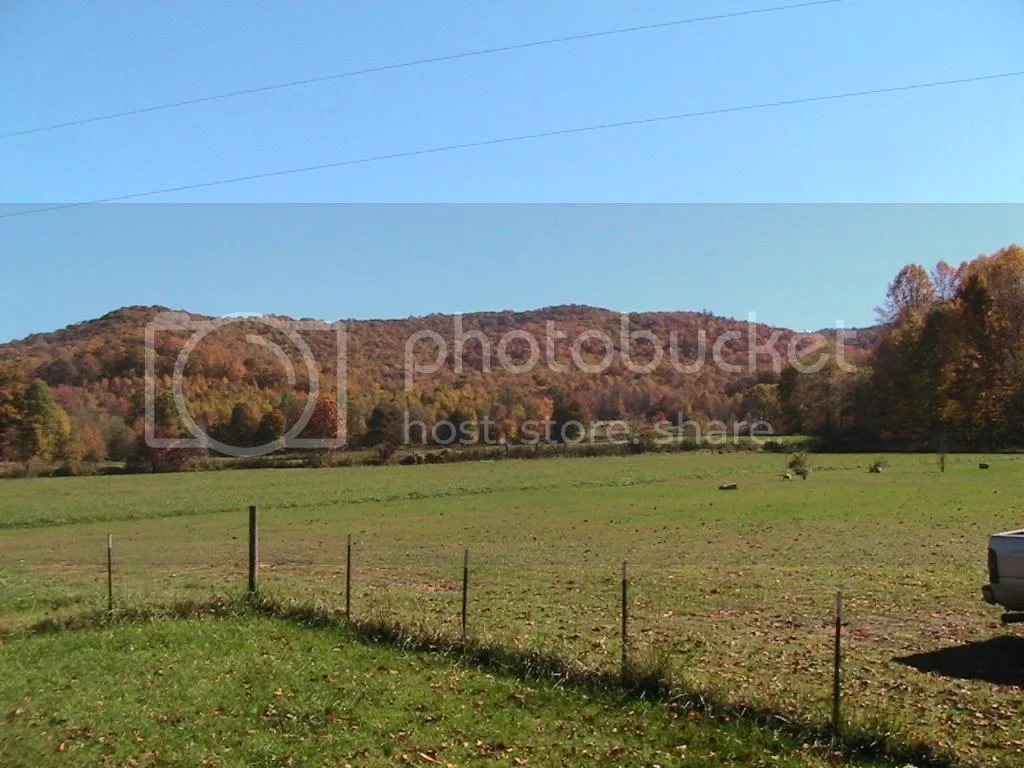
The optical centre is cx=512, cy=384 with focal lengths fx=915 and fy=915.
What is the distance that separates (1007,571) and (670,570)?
10768 mm

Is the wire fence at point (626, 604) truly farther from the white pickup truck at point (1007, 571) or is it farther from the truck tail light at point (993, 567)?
the truck tail light at point (993, 567)

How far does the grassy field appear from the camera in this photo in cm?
1135

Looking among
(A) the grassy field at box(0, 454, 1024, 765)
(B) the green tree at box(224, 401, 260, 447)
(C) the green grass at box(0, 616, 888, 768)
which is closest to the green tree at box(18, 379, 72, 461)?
(B) the green tree at box(224, 401, 260, 447)

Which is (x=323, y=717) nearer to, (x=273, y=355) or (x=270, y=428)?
(x=270, y=428)

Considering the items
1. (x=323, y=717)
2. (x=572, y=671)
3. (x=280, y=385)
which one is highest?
(x=280, y=385)

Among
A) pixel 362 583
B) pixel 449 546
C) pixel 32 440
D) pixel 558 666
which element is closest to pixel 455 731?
pixel 558 666

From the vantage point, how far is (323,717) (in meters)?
10.3

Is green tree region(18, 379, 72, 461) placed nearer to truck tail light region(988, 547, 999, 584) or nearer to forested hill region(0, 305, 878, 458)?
forested hill region(0, 305, 878, 458)

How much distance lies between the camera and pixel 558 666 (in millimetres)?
11539

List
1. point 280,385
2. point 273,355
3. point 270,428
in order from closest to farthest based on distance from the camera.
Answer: point 270,428, point 280,385, point 273,355

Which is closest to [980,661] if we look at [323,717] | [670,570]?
[323,717]

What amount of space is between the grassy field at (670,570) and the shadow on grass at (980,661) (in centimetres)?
5

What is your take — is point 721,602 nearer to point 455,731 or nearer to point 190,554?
point 455,731

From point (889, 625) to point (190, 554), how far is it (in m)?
23.2
